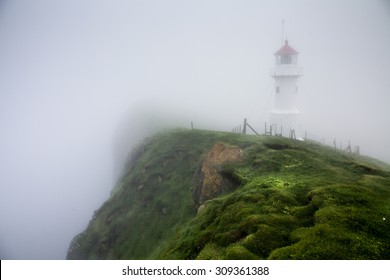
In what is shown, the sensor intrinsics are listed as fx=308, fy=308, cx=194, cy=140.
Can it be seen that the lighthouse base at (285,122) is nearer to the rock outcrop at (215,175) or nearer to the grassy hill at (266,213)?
the grassy hill at (266,213)

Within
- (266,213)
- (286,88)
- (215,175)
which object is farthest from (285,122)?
(266,213)

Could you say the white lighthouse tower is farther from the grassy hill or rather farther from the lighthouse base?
the grassy hill

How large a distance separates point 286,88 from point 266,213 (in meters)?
40.0

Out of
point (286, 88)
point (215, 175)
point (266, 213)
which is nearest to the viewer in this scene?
point (266, 213)

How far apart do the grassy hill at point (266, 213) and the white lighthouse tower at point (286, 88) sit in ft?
63.5

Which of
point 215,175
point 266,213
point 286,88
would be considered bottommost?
point 215,175

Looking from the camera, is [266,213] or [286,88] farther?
[286,88]

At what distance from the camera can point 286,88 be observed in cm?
5112

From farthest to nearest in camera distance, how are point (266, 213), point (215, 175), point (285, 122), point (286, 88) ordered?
point (285, 122) → point (286, 88) → point (215, 175) → point (266, 213)

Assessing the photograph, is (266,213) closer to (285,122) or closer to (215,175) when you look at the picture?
(215,175)

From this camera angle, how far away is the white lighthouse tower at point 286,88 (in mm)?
50500

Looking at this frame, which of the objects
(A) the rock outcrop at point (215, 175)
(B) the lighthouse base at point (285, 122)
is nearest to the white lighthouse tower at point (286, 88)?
(B) the lighthouse base at point (285, 122)

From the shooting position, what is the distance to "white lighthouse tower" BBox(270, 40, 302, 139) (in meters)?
50.5

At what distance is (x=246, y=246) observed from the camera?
1261 centimetres
